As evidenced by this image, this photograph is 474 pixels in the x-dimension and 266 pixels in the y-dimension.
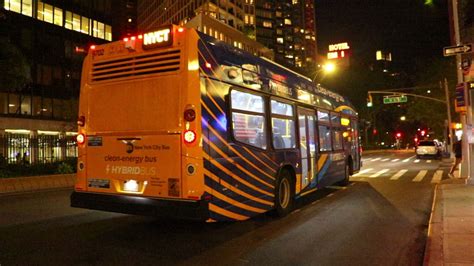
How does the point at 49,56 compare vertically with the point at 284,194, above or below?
above

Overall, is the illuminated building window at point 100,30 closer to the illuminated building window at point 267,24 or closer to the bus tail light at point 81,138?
the bus tail light at point 81,138

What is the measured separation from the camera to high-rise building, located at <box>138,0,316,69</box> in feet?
276

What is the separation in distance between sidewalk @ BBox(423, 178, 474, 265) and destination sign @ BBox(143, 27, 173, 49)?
5128mm

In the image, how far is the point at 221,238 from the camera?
7461 mm

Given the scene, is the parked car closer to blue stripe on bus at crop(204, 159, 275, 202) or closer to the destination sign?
blue stripe on bus at crop(204, 159, 275, 202)

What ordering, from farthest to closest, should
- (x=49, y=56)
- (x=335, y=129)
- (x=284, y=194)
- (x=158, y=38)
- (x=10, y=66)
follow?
(x=49, y=56)
(x=10, y=66)
(x=335, y=129)
(x=284, y=194)
(x=158, y=38)

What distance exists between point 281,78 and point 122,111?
3.73 meters

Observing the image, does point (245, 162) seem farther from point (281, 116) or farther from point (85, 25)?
point (85, 25)

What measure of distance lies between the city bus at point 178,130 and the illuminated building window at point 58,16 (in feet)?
141

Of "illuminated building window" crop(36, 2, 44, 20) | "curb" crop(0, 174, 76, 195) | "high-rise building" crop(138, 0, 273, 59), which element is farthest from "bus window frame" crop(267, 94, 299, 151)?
"high-rise building" crop(138, 0, 273, 59)

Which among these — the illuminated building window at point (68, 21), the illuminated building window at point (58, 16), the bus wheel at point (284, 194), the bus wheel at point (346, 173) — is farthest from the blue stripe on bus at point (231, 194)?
the illuminated building window at point (68, 21)

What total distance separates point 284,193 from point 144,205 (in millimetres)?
3539

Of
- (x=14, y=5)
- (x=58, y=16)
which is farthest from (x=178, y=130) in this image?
(x=58, y=16)

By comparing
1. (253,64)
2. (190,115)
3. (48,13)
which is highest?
(48,13)
